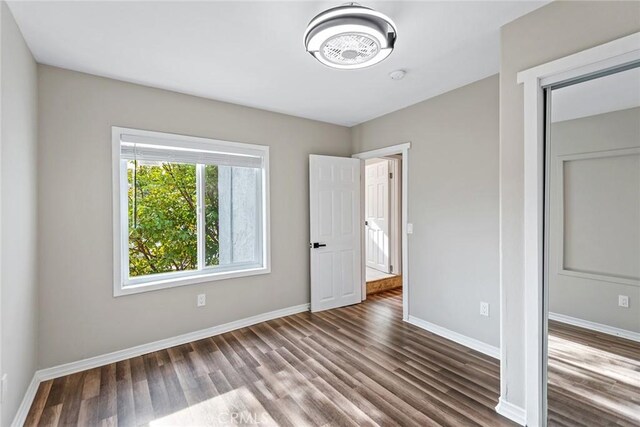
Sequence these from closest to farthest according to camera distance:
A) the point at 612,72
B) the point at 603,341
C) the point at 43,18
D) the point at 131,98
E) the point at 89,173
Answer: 1. the point at 612,72
2. the point at 603,341
3. the point at 43,18
4. the point at 89,173
5. the point at 131,98

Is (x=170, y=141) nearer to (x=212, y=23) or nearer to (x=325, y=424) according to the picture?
(x=212, y=23)

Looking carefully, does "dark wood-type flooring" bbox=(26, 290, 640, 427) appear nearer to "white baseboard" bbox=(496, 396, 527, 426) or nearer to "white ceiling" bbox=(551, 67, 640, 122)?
"white baseboard" bbox=(496, 396, 527, 426)

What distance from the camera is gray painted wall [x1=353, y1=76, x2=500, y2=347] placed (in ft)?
8.64

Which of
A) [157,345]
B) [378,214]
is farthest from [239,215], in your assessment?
[378,214]

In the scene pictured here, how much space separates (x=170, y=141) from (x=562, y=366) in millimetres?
3500

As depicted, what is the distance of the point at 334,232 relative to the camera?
3.89 meters

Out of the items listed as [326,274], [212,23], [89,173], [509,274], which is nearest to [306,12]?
[212,23]

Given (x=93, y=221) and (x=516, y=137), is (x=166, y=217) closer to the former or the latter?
(x=93, y=221)

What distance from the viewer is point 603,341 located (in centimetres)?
164

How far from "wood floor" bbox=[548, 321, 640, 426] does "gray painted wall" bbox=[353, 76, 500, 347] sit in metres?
0.87

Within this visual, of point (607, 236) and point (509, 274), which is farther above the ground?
point (607, 236)

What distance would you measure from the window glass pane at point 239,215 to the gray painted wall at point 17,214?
1465mm

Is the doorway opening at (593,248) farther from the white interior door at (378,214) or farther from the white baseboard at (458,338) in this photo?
the white interior door at (378,214)

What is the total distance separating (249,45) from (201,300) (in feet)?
7.97
